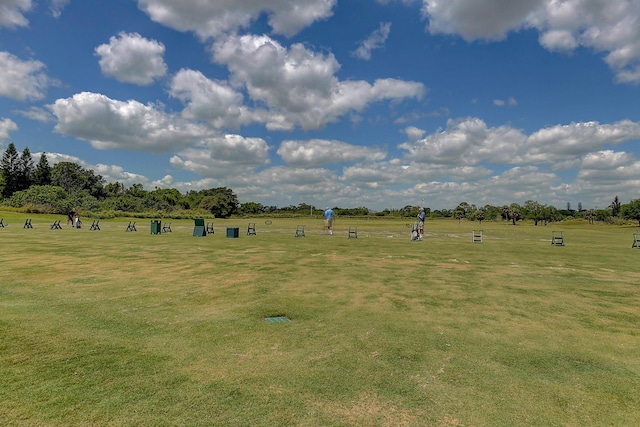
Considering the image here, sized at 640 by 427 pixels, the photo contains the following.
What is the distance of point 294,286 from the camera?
33.7ft

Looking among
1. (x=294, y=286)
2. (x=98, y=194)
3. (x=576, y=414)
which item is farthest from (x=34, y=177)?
(x=576, y=414)

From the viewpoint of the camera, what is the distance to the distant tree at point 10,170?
4072 inches

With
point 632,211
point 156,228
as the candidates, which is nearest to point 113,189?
point 156,228

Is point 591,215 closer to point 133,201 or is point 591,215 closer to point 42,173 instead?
point 133,201

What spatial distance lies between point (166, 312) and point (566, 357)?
7.40m

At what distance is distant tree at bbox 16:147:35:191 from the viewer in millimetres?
108750

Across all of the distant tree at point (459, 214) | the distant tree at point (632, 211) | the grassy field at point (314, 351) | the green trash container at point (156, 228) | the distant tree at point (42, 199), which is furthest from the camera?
the distant tree at point (459, 214)

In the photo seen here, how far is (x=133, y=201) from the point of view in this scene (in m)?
95.6

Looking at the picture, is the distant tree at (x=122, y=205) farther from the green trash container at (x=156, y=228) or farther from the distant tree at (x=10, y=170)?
the green trash container at (x=156, y=228)

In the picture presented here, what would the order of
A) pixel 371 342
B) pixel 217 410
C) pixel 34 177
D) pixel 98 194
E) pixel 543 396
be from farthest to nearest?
pixel 98 194, pixel 34 177, pixel 371 342, pixel 543 396, pixel 217 410

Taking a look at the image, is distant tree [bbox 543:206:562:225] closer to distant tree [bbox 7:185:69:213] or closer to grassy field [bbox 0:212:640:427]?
grassy field [bbox 0:212:640:427]

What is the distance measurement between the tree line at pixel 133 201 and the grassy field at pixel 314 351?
245 feet

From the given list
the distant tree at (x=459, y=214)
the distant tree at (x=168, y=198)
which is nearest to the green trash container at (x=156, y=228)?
the distant tree at (x=168, y=198)

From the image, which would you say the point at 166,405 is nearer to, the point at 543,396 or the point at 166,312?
the point at 166,312
